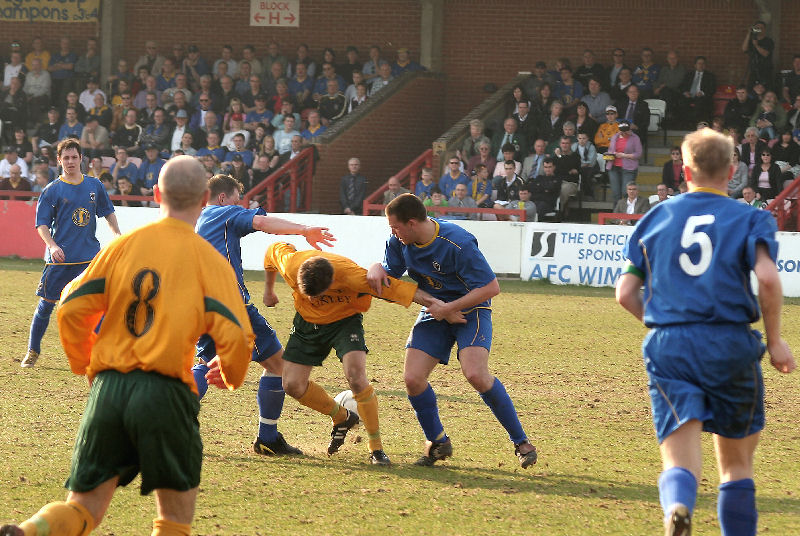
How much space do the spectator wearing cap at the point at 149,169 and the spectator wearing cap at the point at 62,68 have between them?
4.70 meters

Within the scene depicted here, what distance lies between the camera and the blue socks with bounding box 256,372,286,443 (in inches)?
272

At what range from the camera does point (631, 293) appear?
4.53 metres

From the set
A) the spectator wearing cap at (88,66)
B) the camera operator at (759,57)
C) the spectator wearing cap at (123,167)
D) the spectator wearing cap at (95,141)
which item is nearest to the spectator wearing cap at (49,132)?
the spectator wearing cap at (95,141)

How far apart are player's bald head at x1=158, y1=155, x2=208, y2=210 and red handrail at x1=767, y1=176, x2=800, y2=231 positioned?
49.4 feet

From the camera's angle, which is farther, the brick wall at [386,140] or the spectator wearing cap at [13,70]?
the spectator wearing cap at [13,70]

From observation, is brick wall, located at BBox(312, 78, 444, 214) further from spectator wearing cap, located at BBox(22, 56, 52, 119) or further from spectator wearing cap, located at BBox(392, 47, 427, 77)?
spectator wearing cap, located at BBox(22, 56, 52, 119)

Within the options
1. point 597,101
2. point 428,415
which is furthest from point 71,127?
point 428,415

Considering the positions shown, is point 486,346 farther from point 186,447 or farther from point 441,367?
point 441,367

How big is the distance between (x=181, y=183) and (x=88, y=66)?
24577 millimetres

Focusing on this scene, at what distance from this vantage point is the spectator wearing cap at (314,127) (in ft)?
78.0

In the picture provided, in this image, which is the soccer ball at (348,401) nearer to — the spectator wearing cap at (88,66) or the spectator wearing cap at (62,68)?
the spectator wearing cap at (62,68)

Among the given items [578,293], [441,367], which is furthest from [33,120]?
[441,367]

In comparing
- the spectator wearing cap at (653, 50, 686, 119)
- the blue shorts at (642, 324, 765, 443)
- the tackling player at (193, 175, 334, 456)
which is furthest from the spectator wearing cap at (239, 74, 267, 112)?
the blue shorts at (642, 324, 765, 443)

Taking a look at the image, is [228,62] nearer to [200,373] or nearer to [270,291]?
[270,291]
